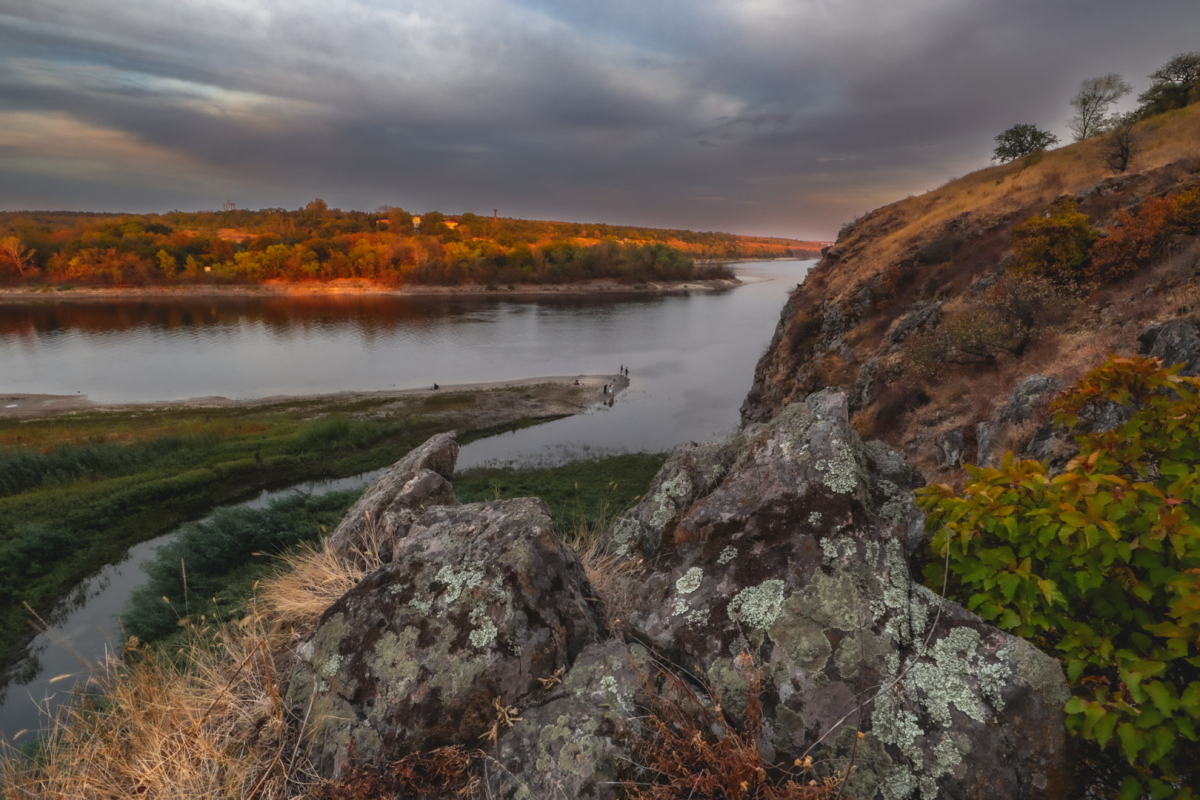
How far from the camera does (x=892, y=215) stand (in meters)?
34.9

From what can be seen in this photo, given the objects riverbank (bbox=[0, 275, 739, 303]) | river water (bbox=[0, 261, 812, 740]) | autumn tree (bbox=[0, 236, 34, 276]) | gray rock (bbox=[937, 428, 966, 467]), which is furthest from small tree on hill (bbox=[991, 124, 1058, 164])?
autumn tree (bbox=[0, 236, 34, 276])

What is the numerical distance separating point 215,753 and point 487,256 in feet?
409

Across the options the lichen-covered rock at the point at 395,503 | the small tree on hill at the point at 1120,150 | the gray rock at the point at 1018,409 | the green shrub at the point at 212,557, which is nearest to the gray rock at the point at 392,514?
the lichen-covered rock at the point at 395,503

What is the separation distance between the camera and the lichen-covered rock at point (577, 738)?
8.32 ft

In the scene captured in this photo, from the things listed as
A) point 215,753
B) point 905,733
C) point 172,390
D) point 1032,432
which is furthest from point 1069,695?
point 172,390

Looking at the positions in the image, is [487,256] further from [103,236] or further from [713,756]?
[713,756]

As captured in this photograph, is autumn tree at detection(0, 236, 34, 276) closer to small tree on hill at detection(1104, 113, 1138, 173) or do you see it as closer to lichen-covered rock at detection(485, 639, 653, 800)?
lichen-covered rock at detection(485, 639, 653, 800)

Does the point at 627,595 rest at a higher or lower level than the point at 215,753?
higher

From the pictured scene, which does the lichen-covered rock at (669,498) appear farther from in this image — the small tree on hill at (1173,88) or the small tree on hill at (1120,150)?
the small tree on hill at (1173,88)

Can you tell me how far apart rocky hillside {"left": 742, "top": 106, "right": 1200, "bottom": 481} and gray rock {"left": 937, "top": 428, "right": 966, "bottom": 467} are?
0.03 meters

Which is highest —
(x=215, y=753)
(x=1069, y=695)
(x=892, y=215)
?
(x=892, y=215)

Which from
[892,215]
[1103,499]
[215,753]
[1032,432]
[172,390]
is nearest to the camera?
[1103,499]

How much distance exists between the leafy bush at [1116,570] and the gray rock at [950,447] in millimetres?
6973

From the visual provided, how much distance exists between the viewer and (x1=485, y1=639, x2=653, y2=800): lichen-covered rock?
2.54m
